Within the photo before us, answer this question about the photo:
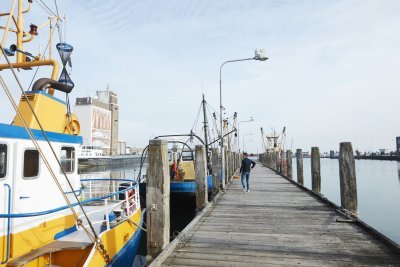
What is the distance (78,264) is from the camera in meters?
6.36

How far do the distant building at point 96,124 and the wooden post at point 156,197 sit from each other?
122 m

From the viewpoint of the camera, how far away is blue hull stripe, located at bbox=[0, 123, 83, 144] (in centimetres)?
586

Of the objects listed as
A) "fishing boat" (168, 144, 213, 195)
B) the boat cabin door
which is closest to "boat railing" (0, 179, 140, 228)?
the boat cabin door

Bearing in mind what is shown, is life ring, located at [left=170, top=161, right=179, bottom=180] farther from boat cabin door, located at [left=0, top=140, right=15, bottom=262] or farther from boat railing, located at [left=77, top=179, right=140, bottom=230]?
boat cabin door, located at [left=0, top=140, right=15, bottom=262]

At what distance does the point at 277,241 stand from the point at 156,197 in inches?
119

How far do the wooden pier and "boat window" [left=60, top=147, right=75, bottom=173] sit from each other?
3.56 m

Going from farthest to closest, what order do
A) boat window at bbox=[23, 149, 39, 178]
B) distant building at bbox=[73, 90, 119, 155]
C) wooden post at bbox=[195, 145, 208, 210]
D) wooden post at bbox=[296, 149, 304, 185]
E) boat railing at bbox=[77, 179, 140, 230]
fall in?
distant building at bbox=[73, 90, 119, 155], wooden post at bbox=[296, 149, 304, 185], wooden post at bbox=[195, 145, 208, 210], boat railing at bbox=[77, 179, 140, 230], boat window at bbox=[23, 149, 39, 178]

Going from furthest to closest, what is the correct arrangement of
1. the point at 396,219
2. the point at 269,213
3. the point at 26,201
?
the point at 396,219, the point at 269,213, the point at 26,201

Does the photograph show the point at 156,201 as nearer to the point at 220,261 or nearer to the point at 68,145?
the point at 220,261

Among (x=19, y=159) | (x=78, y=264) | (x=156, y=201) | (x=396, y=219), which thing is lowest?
(x=396, y=219)

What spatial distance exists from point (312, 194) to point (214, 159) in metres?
5.45

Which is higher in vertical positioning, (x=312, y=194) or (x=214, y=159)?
(x=214, y=159)

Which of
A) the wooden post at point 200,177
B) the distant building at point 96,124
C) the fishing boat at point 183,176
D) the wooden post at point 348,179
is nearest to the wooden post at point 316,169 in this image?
the wooden post at point 348,179

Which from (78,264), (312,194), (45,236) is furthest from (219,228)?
(312,194)
